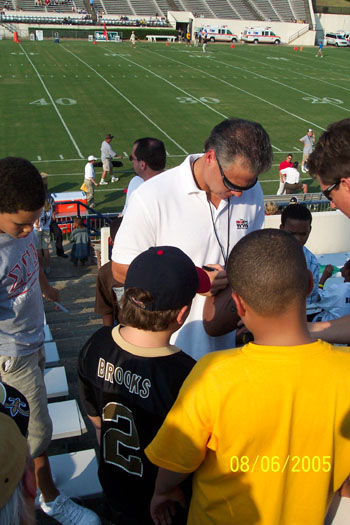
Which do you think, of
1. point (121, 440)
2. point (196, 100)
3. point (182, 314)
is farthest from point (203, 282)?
point (196, 100)

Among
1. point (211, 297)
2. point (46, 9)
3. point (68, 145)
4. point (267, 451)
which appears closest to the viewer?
point (267, 451)

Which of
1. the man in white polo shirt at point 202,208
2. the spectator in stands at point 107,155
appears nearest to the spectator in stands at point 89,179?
the spectator in stands at point 107,155

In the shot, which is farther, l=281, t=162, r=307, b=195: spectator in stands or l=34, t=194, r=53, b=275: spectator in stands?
l=281, t=162, r=307, b=195: spectator in stands

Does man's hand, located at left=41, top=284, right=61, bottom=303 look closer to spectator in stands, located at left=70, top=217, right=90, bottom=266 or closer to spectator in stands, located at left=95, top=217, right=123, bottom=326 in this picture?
spectator in stands, located at left=95, top=217, right=123, bottom=326

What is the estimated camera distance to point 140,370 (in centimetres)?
217

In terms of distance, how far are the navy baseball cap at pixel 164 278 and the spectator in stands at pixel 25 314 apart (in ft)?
3.46

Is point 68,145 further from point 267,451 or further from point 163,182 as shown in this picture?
point 267,451

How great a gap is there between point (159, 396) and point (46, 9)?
6526cm

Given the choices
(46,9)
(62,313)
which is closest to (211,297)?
(62,313)

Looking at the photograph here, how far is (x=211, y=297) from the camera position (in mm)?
2732

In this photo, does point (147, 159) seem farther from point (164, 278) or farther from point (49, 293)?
point (164, 278)

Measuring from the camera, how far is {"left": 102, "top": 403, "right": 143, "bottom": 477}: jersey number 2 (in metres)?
2.23

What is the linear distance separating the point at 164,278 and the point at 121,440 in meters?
0.78

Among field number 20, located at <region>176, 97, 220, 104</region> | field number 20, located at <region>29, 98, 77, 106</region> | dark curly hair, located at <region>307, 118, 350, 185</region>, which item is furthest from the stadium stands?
dark curly hair, located at <region>307, 118, 350, 185</region>
